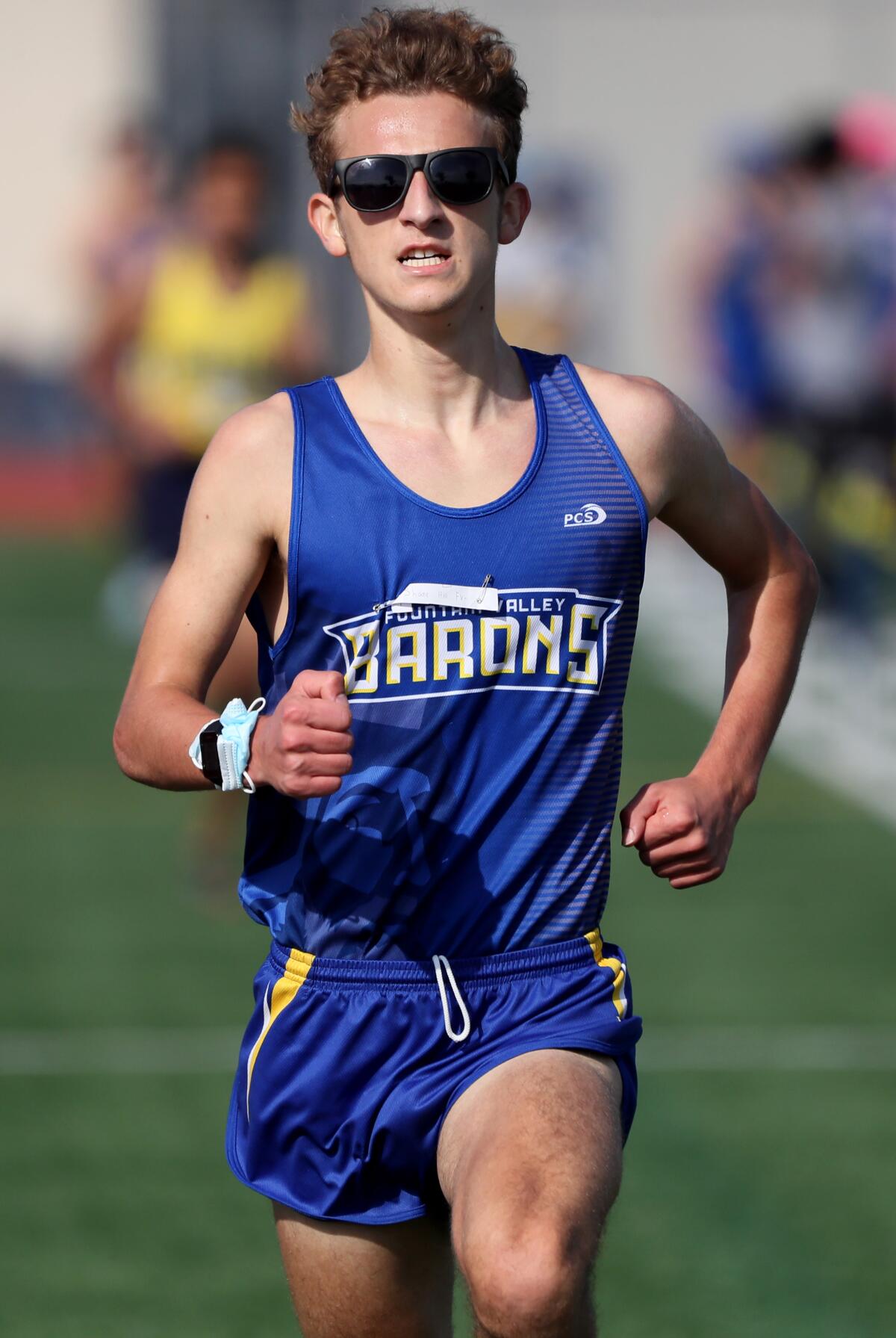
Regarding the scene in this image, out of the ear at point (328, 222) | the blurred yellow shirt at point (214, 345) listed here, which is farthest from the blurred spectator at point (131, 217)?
the ear at point (328, 222)

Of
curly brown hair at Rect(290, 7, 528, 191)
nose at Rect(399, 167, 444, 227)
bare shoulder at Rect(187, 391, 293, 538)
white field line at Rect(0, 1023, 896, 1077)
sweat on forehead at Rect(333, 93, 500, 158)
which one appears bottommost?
white field line at Rect(0, 1023, 896, 1077)

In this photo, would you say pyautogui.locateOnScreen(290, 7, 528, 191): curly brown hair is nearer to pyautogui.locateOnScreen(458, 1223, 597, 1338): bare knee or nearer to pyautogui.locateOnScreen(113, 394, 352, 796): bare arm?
pyautogui.locateOnScreen(113, 394, 352, 796): bare arm

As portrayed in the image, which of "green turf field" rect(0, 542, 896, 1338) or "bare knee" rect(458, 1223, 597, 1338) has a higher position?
"bare knee" rect(458, 1223, 597, 1338)

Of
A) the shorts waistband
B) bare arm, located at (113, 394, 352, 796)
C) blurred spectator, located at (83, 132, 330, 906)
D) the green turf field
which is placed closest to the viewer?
bare arm, located at (113, 394, 352, 796)

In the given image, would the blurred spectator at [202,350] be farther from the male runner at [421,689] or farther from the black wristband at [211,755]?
the black wristband at [211,755]

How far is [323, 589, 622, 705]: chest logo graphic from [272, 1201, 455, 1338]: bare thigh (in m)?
0.79

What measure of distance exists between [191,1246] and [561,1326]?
238cm

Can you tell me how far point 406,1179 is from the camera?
3.23m

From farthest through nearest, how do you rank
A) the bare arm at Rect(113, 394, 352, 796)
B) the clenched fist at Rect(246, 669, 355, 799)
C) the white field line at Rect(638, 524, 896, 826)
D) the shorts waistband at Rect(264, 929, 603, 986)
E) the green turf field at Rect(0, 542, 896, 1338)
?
1. the white field line at Rect(638, 524, 896, 826)
2. the green turf field at Rect(0, 542, 896, 1338)
3. the shorts waistband at Rect(264, 929, 603, 986)
4. the bare arm at Rect(113, 394, 352, 796)
5. the clenched fist at Rect(246, 669, 355, 799)

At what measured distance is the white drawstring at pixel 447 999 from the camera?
3.21 metres

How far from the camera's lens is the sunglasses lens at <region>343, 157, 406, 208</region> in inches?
127

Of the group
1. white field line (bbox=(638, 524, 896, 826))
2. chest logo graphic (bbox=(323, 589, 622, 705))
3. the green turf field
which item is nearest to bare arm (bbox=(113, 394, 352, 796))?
chest logo graphic (bbox=(323, 589, 622, 705))

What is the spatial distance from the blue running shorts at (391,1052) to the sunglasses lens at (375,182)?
1.10 metres

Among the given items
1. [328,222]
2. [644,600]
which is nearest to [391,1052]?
[328,222]
